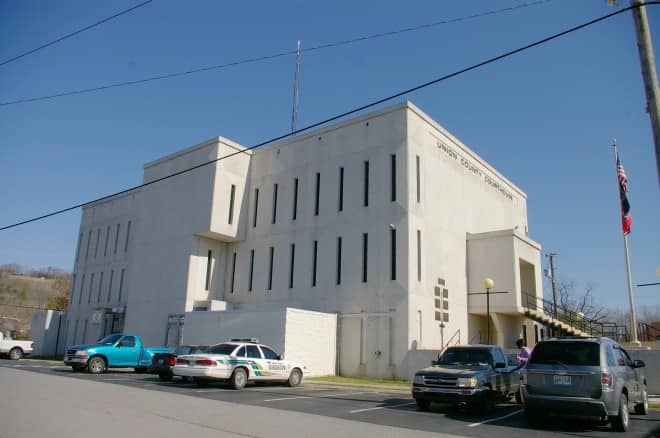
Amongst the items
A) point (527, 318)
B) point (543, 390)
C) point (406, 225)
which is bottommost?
point (543, 390)

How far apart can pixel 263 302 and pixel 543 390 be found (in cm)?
2293

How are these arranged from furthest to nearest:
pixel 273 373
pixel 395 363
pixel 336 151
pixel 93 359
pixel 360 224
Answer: pixel 336 151, pixel 360 224, pixel 395 363, pixel 93 359, pixel 273 373

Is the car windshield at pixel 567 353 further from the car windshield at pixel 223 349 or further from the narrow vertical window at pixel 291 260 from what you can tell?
the narrow vertical window at pixel 291 260

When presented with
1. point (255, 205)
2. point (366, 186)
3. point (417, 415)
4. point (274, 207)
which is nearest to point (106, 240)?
point (255, 205)

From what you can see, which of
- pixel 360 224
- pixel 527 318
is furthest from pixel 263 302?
pixel 527 318

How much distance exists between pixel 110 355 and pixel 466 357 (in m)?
17.0

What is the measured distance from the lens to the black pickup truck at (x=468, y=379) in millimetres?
12844

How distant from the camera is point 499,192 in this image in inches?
1508

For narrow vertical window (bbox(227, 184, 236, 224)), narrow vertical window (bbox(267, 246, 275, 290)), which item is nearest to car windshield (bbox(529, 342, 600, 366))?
narrow vertical window (bbox(267, 246, 275, 290))

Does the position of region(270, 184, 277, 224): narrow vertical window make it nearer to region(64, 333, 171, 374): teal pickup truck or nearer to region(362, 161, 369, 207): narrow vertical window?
region(362, 161, 369, 207): narrow vertical window

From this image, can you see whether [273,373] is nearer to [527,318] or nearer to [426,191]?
[426,191]

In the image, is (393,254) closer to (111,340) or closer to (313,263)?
(313,263)

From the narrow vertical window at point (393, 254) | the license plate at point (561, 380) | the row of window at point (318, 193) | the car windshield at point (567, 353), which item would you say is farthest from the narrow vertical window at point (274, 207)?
the license plate at point (561, 380)

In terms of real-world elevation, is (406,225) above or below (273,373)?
above
